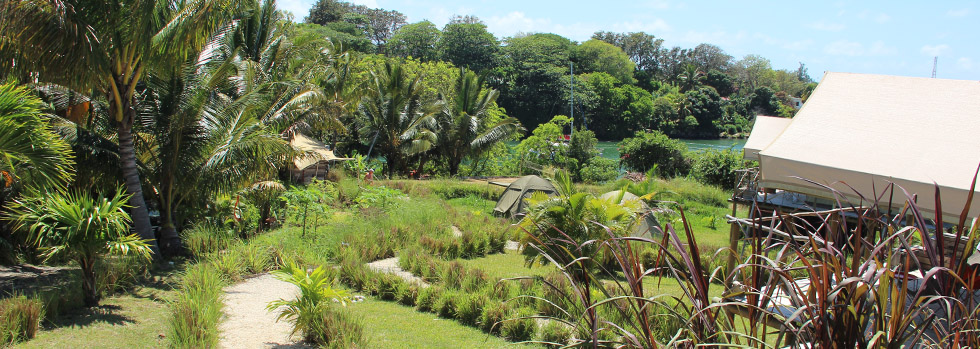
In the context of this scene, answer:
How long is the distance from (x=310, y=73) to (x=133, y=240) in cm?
1401

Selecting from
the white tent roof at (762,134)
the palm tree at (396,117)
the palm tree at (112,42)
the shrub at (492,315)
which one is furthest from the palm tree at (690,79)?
the shrub at (492,315)

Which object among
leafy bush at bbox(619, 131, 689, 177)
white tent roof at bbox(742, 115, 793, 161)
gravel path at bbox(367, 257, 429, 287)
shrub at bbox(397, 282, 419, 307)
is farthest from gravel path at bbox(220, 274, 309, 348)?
leafy bush at bbox(619, 131, 689, 177)

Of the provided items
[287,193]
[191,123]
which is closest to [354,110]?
[287,193]

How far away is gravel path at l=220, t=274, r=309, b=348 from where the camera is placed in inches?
258

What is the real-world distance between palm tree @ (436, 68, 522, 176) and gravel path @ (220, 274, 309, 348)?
727 inches

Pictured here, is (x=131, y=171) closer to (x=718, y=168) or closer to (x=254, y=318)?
(x=254, y=318)

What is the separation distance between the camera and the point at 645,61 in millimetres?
99625

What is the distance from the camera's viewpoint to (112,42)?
29.1 ft

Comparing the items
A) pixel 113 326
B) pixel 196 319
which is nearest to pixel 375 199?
pixel 113 326

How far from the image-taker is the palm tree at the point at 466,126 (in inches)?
1074

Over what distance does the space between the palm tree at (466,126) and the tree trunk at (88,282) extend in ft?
66.7

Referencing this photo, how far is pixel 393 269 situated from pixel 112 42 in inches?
212

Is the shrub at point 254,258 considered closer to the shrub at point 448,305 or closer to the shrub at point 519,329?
the shrub at point 448,305

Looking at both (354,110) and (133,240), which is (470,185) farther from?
(133,240)
